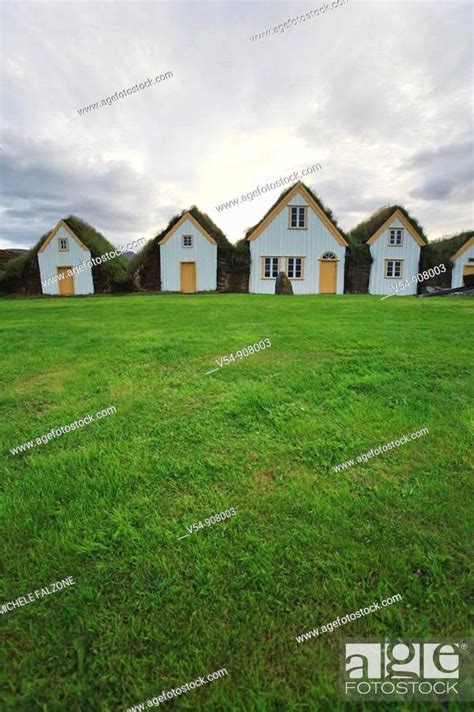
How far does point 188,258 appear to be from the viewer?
1113 inches

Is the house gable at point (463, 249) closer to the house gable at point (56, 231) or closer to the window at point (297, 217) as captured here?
the window at point (297, 217)

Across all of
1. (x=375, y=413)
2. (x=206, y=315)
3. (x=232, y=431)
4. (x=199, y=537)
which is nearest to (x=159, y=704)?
(x=199, y=537)

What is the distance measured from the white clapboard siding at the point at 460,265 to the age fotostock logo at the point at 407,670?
3422 centimetres

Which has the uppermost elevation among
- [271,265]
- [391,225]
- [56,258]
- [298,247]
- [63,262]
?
[391,225]

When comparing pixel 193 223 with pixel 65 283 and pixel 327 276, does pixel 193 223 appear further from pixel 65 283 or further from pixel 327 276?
pixel 65 283

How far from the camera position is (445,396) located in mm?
4293

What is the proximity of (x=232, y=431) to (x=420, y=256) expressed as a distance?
30217 mm

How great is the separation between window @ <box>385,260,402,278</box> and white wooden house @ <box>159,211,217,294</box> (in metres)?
14.0

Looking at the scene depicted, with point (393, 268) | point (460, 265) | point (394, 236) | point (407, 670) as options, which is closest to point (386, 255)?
point (393, 268)

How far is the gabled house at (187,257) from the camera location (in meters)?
28.0

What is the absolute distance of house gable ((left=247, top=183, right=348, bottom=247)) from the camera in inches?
1026

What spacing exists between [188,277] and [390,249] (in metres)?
16.6

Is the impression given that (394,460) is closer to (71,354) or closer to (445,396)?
(445,396)

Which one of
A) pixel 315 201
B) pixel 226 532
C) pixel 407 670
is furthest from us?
pixel 315 201
